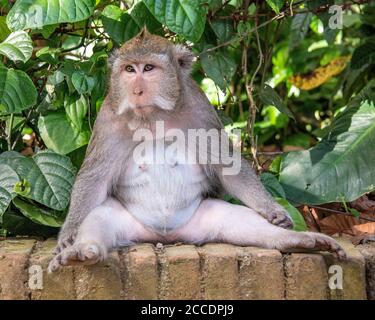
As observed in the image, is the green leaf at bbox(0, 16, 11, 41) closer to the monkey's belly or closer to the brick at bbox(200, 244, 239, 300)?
the monkey's belly

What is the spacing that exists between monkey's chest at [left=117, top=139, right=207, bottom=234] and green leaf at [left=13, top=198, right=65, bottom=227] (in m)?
0.52

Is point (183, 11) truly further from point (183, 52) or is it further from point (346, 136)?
point (346, 136)

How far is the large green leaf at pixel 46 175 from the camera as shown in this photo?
5082 mm

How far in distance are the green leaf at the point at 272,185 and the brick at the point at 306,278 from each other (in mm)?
1317

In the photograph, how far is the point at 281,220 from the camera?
16.0ft

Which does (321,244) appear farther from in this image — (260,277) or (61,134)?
(61,134)

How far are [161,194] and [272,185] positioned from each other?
1066mm

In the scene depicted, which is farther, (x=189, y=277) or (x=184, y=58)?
(x=184, y=58)

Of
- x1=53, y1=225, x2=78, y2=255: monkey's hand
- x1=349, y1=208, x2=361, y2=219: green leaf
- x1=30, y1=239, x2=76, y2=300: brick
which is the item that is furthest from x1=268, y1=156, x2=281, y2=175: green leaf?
x1=30, y1=239, x2=76, y2=300: brick

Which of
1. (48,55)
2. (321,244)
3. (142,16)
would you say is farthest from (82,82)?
(321,244)

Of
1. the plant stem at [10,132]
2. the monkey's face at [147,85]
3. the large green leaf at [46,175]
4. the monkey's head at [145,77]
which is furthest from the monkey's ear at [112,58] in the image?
the plant stem at [10,132]

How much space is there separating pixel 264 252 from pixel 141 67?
1266mm

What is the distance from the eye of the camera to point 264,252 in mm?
4457

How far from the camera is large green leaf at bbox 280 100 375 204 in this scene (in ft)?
19.0
